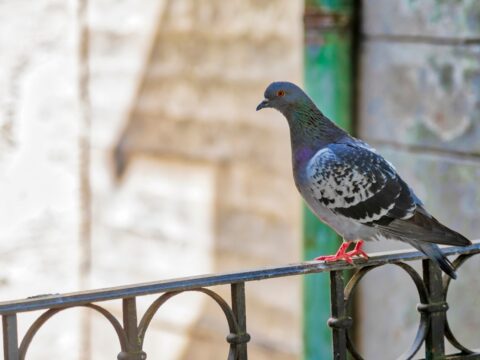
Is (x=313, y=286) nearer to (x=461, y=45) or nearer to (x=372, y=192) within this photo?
(x=461, y=45)

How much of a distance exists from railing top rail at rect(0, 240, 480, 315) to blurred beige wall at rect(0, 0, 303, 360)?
241cm

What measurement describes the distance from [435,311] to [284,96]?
966 mm

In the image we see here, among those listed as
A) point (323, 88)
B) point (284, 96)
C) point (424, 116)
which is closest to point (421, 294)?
point (284, 96)

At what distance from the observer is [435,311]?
2.42 meters

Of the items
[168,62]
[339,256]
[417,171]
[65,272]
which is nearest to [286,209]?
[417,171]

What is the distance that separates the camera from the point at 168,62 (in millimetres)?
5438

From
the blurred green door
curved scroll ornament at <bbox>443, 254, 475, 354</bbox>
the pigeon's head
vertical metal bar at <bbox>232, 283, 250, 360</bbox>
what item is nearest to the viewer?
vertical metal bar at <bbox>232, 283, 250, 360</bbox>

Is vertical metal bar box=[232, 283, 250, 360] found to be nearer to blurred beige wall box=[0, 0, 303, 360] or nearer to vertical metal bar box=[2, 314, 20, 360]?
vertical metal bar box=[2, 314, 20, 360]

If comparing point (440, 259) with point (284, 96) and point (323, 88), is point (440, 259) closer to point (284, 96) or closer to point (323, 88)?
point (284, 96)

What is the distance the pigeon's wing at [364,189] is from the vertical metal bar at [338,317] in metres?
0.52

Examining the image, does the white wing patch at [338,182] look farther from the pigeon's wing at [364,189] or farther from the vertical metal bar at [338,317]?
the vertical metal bar at [338,317]

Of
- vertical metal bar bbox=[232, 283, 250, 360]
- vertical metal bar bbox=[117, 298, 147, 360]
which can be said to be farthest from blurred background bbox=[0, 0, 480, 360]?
vertical metal bar bbox=[117, 298, 147, 360]

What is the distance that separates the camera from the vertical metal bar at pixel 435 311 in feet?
7.98

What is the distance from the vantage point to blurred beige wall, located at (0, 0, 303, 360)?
4992 millimetres
